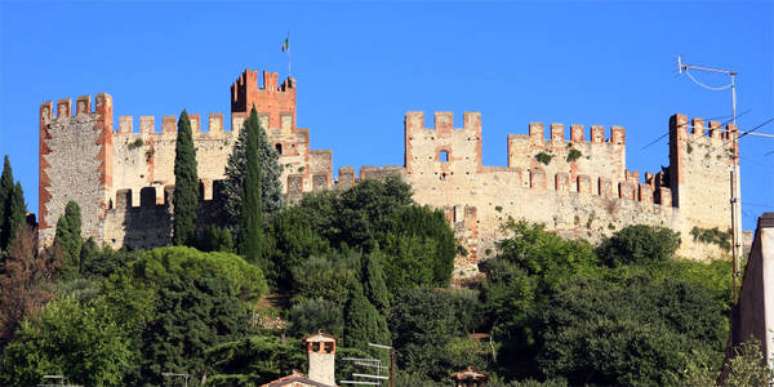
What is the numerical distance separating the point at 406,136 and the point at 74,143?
→ 12232mm

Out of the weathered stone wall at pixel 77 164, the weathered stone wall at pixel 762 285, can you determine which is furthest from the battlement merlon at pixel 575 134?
the weathered stone wall at pixel 762 285

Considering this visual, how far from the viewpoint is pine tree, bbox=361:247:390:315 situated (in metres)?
53.2

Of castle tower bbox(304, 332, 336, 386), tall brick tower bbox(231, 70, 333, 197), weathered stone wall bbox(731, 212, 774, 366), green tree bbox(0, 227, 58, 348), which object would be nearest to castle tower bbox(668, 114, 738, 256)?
tall brick tower bbox(231, 70, 333, 197)

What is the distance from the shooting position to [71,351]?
4878cm

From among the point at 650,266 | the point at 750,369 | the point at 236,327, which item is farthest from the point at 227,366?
the point at 750,369

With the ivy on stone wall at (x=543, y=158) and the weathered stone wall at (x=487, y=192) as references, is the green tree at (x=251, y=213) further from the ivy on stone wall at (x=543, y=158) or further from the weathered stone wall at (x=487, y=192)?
the ivy on stone wall at (x=543, y=158)

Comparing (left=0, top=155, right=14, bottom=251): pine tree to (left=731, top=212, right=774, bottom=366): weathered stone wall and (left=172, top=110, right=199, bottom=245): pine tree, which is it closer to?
(left=172, top=110, right=199, bottom=245): pine tree

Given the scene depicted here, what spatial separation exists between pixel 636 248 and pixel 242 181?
1279 cm

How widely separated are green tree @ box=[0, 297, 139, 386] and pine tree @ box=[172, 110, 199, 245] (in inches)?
330

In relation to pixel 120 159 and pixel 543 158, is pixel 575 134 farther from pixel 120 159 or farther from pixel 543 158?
pixel 120 159

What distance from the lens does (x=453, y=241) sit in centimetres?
5716

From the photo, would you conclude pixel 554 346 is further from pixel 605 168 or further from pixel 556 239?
pixel 605 168

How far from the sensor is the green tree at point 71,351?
47.9m

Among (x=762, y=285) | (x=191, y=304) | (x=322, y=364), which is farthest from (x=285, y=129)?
(x=762, y=285)
